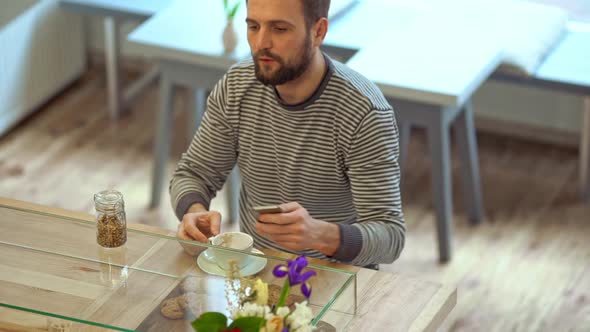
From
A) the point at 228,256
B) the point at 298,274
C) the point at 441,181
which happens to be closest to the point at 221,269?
the point at 228,256

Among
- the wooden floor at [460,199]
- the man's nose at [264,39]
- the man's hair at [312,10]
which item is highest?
the man's hair at [312,10]

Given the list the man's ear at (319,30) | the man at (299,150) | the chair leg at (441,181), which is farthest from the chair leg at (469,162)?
the man's ear at (319,30)

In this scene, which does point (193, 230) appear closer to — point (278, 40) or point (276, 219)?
point (276, 219)

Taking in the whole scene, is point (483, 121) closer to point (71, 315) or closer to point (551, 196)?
point (551, 196)

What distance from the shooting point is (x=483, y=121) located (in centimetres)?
408

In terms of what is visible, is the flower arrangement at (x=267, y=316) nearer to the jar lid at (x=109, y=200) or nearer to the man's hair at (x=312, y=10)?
the jar lid at (x=109, y=200)

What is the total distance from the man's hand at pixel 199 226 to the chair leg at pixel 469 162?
1.60 metres

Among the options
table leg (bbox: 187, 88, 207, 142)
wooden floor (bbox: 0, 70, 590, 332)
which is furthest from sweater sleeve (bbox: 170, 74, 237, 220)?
table leg (bbox: 187, 88, 207, 142)

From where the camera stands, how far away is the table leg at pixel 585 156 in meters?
3.44

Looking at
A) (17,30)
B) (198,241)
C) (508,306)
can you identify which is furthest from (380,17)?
(198,241)

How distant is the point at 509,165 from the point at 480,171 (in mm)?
124

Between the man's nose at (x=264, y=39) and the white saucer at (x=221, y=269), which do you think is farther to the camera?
the man's nose at (x=264, y=39)

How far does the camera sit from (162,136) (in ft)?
11.3

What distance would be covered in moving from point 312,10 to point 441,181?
4.24ft
